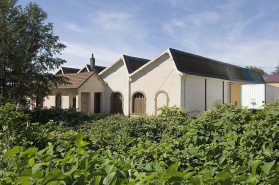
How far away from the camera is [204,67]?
2364cm

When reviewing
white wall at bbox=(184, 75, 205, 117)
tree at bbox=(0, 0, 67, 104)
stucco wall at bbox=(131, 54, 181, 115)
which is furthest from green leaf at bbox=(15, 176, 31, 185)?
white wall at bbox=(184, 75, 205, 117)

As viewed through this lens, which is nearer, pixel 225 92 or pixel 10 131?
pixel 10 131

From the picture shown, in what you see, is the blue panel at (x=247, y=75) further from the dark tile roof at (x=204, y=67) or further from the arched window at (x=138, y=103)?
the arched window at (x=138, y=103)

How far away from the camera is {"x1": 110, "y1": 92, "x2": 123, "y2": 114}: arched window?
23370mm

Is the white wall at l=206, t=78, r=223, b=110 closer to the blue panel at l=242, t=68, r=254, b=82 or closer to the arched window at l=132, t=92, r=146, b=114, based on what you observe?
the arched window at l=132, t=92, r=146, b=114

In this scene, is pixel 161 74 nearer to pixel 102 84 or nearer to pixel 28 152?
pixel 102 84

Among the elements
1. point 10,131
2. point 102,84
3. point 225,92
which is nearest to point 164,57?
point 102,84

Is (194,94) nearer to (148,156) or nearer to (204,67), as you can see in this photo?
(204,67)

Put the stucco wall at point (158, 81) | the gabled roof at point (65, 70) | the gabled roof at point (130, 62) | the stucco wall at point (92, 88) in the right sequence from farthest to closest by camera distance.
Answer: the gabled roof at point (65, 70) → the gabled roof at point (130, 62) → the stucco wall at point (92, 88) → the stucco wall at point (158, 81)

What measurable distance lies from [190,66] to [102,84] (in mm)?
8734

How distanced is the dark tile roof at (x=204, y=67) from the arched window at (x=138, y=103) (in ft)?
14.5

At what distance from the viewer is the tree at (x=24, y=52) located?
14445mm

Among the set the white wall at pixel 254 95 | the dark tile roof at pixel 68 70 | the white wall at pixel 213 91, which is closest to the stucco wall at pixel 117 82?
the white wall at pixel 213 91

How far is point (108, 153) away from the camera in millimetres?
2650
